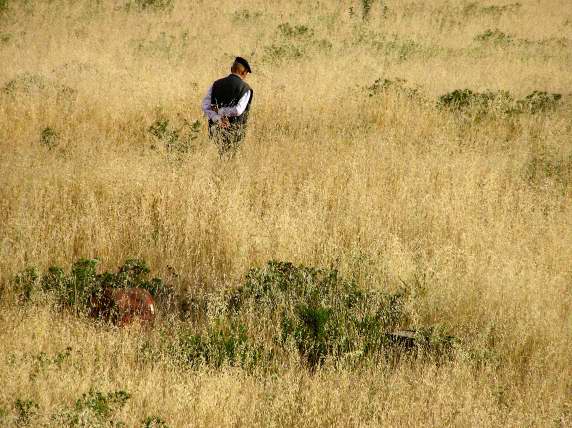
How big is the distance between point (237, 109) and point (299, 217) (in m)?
1.99

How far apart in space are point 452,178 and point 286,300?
350cm

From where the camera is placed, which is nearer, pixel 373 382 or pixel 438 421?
pixel 438 421

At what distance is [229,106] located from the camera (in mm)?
8023

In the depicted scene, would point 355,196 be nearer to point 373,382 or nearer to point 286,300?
point 286,300

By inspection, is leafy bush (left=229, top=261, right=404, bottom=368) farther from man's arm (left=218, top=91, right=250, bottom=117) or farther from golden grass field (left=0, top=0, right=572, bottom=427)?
man's arm (left=218, top=91, right=250, bottom=117)

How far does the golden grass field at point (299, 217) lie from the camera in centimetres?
405

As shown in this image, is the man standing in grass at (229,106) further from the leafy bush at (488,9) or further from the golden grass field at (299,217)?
the leafy bush at (488,9)

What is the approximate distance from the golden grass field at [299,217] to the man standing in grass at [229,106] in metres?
0.27

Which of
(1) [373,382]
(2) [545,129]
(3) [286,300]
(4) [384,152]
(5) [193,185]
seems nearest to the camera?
(1) [373,382]

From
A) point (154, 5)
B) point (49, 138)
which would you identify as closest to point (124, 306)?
point (49, 138)

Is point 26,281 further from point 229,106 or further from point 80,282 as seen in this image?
point 229,106

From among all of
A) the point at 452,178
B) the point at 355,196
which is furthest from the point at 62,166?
the point at 452,178

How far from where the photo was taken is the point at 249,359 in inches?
175

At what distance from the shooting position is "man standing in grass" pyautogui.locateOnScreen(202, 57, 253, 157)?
800 cm
